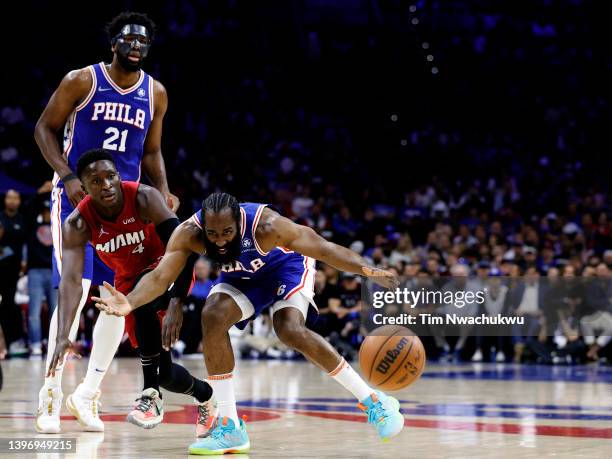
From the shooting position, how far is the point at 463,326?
1390cm

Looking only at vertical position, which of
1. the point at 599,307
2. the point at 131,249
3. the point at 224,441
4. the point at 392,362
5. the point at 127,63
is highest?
the point at 127,63

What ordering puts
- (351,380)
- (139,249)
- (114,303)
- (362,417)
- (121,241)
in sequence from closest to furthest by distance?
(114,303) < (351,380) < (121,241) < (139,249) < (362,417)

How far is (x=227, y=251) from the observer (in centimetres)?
577

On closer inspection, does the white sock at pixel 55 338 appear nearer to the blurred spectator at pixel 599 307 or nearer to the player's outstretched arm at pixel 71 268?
the player's outstretched arm at pixel 71 268

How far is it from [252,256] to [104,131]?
1.41m

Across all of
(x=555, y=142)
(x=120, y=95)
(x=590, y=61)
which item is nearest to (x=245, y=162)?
(x=555, y=142)

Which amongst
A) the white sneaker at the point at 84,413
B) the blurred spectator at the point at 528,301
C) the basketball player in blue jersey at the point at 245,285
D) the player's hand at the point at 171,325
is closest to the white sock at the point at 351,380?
the basketball player in blue jersey at the point at 245,285

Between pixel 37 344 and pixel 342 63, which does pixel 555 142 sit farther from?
pixel 37 344

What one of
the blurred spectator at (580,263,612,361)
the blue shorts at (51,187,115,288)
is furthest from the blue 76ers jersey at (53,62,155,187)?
the blurred spectator at (580,263,612,361)

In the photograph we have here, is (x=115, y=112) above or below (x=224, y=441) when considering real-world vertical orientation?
above

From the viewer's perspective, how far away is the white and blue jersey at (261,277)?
19.6 feet

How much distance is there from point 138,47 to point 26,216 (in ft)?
24.4

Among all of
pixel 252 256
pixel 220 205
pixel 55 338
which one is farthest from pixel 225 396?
pixel 55 338

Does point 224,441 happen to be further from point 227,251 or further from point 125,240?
point 125,240
